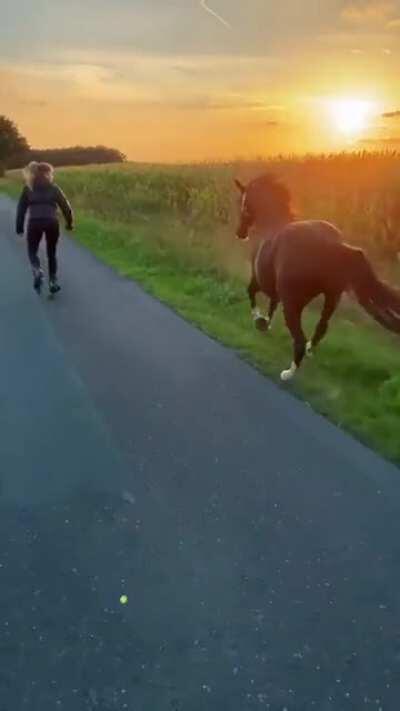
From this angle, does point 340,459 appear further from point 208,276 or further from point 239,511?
point 208,276

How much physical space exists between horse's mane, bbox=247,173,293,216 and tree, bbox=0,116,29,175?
65102mm

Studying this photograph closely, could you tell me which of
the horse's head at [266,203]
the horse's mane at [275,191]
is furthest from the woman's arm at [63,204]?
the horse's mane at [275,191]

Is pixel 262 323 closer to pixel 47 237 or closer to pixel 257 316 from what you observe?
pixel 257 316

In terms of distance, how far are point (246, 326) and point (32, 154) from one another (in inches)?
2742

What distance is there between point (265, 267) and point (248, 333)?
143 centimetres

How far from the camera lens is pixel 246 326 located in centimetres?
1039

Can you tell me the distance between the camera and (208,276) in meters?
13.9

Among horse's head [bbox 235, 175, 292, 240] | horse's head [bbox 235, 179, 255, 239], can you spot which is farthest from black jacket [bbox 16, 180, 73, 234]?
horse's head [bbox 235, 175, 292, 240]

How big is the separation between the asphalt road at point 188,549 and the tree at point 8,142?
6759cm

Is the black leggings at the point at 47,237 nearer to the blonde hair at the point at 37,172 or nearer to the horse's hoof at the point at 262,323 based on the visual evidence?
the blonde hair at the point at 37,172

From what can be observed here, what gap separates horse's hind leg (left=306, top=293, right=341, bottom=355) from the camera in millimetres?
8434

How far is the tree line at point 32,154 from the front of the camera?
71875 millimetres

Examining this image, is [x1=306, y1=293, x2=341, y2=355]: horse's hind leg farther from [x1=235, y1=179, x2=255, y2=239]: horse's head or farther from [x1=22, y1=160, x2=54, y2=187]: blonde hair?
[x1=22, y1=160, x2=54, y2=187]: blonde hair

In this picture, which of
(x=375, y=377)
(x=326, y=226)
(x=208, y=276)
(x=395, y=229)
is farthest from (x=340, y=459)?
(x=395, y=229)
